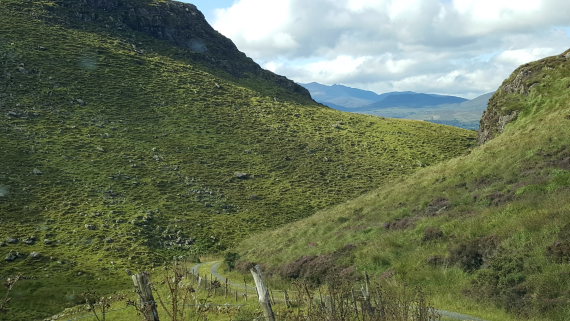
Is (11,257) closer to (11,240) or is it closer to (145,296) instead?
(11,240)

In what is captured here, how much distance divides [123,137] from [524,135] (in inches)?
2821

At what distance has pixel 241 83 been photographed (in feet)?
467

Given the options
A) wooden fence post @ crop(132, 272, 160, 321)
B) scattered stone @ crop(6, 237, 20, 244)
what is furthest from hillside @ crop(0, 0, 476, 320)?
wooden fence post @ crop(132, 272, 160, 321)

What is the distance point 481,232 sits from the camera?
22.5 metres

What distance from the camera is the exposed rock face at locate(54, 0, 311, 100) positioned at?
148525 mm

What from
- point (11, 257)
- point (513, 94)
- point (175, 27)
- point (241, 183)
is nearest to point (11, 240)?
point (11, 257)

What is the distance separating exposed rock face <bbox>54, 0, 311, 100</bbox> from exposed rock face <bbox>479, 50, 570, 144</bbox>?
9618 cm

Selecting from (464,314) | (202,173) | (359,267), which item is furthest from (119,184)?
(464,314)

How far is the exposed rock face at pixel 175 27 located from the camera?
487 ft

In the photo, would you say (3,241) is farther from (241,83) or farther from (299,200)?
(241,83)

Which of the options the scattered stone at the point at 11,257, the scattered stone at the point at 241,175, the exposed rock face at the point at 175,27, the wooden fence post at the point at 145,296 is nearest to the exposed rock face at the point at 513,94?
the scattered stone at the point at 241,175

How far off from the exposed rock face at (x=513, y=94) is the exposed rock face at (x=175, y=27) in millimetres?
96183

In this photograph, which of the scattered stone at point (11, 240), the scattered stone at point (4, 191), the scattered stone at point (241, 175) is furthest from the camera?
the scattered stone at point (241, 175)

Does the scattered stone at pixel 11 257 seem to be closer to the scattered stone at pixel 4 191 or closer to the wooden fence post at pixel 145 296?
the scattered stone at pixel 4 191
